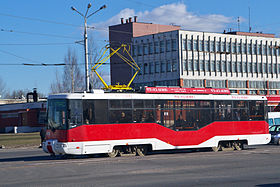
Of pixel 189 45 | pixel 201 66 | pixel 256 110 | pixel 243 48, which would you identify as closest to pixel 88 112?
pixel 256 110

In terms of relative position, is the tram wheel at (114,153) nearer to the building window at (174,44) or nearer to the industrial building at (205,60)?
the industrial building at (205,60)

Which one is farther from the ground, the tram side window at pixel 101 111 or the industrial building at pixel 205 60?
the industrial building at pixel 205 60

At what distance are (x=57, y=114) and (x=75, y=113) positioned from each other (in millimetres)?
838

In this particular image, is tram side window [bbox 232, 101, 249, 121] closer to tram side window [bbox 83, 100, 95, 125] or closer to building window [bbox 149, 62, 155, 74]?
tram side window [bbox 83, 100, 95, 125]

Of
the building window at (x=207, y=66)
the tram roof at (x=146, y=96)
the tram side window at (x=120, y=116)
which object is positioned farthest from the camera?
the building window at (x=207, y=66)

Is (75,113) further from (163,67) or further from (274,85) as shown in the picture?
(274,85)

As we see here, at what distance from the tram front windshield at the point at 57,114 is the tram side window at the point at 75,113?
0.26 m

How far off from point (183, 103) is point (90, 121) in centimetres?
521

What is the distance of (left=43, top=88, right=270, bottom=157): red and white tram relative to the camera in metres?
21.2

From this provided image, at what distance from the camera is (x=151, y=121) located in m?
23.2

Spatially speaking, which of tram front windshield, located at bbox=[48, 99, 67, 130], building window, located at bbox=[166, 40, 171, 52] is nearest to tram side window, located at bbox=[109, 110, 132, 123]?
tram front windshield, located at bbox=[48, 99, 67, 130]

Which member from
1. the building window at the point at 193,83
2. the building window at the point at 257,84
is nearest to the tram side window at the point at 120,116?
the building window at the point at 193,83

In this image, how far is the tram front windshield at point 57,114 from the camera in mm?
21125

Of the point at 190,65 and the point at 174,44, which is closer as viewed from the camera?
the point at 174,44
